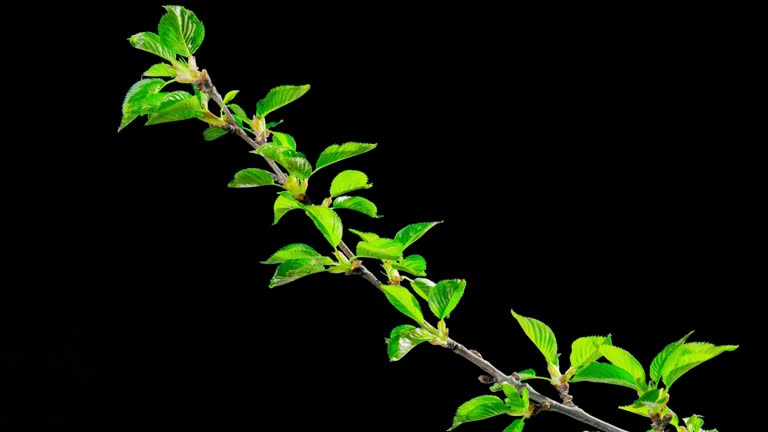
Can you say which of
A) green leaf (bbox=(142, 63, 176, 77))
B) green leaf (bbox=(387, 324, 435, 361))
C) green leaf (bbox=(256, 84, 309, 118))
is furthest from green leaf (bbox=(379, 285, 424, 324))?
green leaf (bbox=(142, 63, 176, 77))

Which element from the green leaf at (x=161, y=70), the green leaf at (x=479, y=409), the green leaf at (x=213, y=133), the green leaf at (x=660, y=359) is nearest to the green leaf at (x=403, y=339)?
the green leaf at (x=479, y=409)

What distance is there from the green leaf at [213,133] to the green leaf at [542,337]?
2.04ft

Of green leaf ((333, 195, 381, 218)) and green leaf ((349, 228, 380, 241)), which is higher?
green leaf ((333, 195, 381, 218))

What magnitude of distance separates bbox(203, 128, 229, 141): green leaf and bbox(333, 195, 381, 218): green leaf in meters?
0.24

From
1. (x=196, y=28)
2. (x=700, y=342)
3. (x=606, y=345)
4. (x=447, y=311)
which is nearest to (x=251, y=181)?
(x=196, y=28)

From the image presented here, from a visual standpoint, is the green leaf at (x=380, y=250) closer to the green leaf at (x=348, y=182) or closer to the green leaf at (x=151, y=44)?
the green leaf at (x=348, y=182)

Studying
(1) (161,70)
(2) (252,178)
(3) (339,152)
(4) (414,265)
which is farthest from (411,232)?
(1) (161,70)

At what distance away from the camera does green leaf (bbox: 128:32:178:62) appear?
1.31m

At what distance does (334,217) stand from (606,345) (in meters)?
0.49

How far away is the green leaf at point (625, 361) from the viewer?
1265 mm

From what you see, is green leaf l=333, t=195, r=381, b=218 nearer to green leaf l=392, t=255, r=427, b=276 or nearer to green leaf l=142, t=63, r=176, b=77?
green leaf l=392, t=255, r=427, b=276

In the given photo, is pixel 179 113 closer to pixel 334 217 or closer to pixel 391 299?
pixel 334 217

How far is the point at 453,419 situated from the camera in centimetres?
127

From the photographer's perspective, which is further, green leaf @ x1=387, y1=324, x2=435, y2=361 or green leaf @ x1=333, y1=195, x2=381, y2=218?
green leaf @ x1=333, y1=195, x2=381, y2=218
